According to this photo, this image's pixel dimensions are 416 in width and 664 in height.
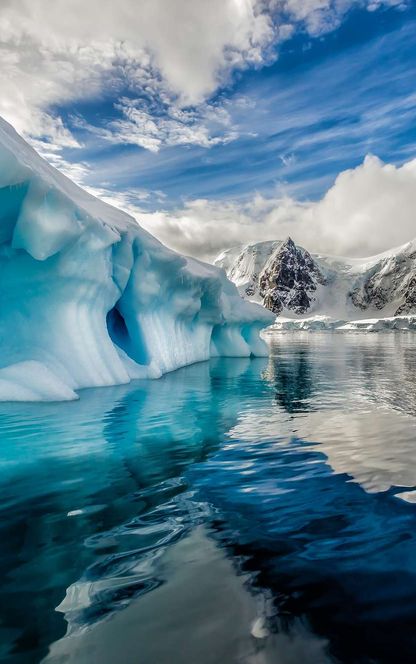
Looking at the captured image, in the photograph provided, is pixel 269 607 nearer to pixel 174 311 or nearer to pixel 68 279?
pixel 68 279

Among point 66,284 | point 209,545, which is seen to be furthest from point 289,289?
point 209,545

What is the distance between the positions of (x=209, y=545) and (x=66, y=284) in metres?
9.22

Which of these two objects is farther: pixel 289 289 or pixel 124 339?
pixel 289 289

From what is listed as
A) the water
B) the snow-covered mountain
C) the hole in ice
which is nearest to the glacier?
the hole in ice

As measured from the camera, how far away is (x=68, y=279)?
10.9 meters

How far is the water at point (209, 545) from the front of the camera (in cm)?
217

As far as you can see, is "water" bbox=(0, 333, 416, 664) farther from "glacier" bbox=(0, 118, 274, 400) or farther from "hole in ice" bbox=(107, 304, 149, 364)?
"hole in ice" bbox=(107, 304, 149, 364)

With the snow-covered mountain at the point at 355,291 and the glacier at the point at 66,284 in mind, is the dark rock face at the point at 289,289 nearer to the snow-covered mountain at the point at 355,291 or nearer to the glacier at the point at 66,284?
the snow-covered mountain at the point at 355,291

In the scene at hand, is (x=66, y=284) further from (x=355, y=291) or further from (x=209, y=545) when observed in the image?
(x=355, y=291)

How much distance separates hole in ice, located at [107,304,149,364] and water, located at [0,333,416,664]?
26.8ft

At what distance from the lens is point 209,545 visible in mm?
3139

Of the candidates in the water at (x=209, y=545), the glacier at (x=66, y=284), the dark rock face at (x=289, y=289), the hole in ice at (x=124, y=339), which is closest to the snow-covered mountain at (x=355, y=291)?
the dark rock face at (x=289, y=289)

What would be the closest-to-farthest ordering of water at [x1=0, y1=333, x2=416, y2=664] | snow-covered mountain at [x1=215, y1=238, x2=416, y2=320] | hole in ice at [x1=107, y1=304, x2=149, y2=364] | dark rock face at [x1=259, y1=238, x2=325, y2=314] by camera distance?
1. water at [x1=0, y1=333, x2=416, y2=664]
2. hole in ice at [x1=107, y1=304, x2=149, y2=364]
3. snow-covered mountain at [x1=215, y1=238, x2=416, y2=320]
4. dark rock face at [x1=259, y1=238, x2=325, y2=314]

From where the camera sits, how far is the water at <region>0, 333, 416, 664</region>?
2166 mm
